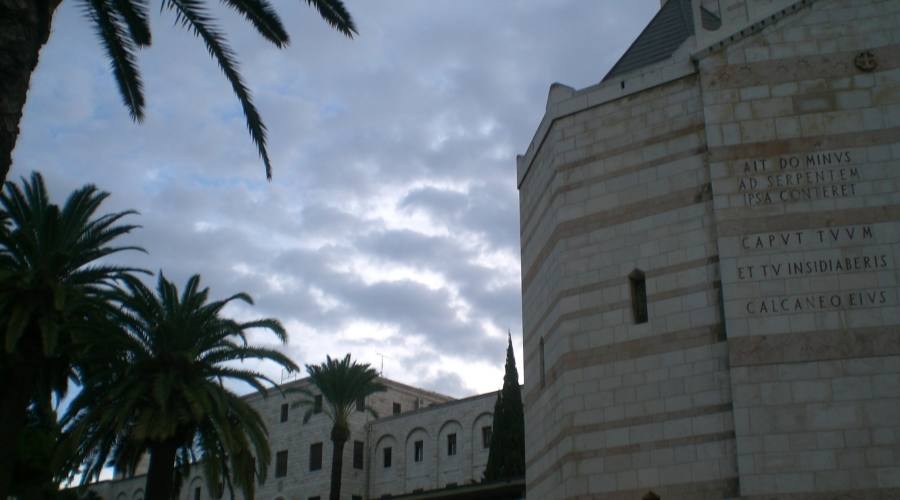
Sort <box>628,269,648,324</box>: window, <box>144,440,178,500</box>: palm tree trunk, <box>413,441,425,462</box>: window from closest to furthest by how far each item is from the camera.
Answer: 1. <box>628,269,648,324</box>: window
2. <box>144,440,178,500</box>: palm tree trunk
3. <box>413,441,425,462</box>: window

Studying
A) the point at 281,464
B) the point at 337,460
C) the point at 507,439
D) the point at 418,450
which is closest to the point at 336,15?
the point at 507,439

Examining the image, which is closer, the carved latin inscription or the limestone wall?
the limestone wall

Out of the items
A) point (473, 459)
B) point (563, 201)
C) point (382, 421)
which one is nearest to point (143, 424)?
point (563, 201)

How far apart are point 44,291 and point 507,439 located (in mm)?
24746

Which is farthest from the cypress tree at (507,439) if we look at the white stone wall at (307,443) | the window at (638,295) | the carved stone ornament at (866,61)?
the carved stone ornament at (866,61)

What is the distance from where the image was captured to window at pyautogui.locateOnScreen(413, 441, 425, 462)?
5600 cm

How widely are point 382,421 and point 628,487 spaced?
1783 inches

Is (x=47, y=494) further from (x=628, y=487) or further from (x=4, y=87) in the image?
(x=4, y=87)

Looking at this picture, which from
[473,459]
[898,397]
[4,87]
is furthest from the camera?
[473,459]

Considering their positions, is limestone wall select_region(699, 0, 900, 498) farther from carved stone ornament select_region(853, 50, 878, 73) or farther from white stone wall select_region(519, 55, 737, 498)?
white stone wall select_region(519, 55, 737, 498)

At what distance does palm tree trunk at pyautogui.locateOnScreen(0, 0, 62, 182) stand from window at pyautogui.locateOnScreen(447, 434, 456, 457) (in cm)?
4664

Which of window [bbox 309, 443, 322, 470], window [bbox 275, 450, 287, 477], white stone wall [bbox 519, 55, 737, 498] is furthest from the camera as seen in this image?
window [bbox 275, 450, 287, 477]

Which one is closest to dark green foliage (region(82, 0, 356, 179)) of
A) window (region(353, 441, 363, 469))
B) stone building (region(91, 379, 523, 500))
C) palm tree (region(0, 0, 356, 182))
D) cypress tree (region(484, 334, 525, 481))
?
palm tree (region(0, 0, 356, 182))

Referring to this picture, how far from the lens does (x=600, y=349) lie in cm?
1573
